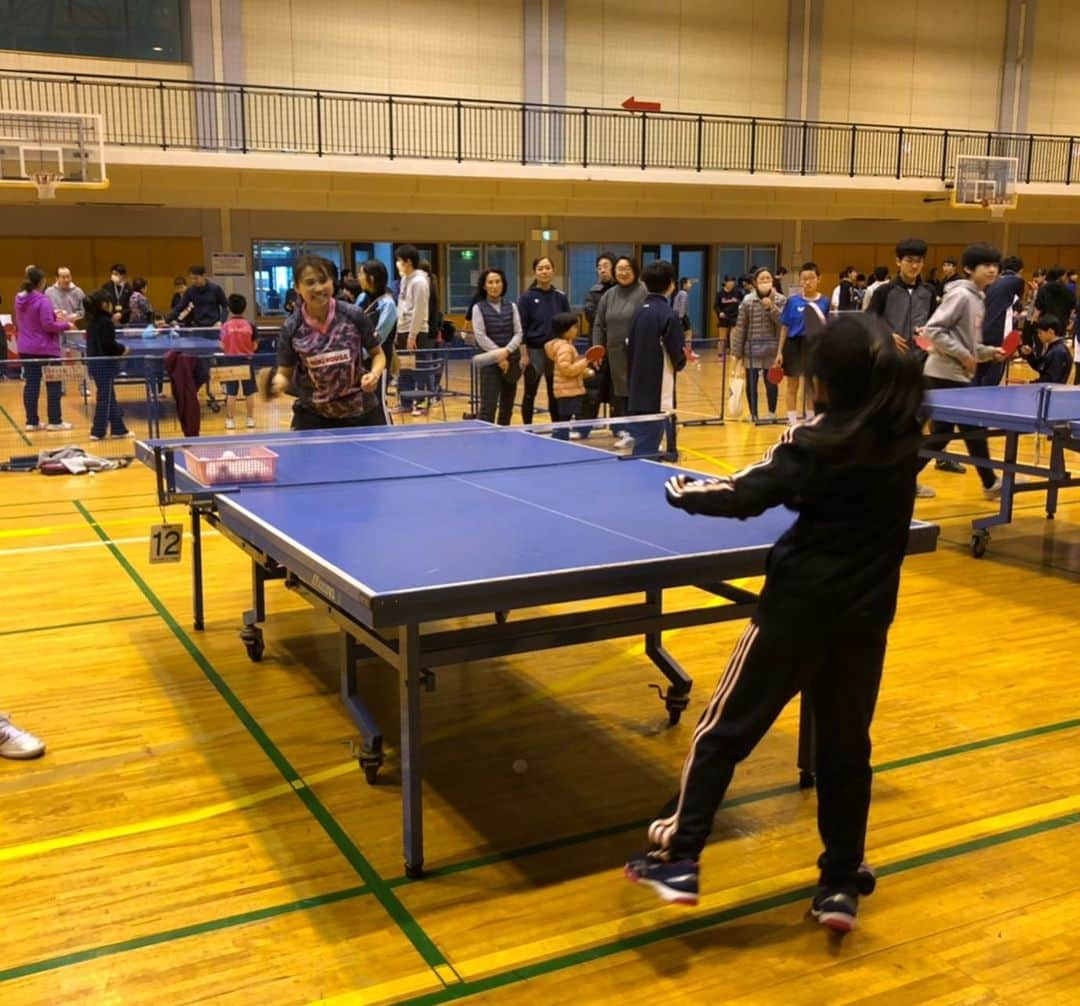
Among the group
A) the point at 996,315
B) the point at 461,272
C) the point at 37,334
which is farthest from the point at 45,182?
the point at 996,315

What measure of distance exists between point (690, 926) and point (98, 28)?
20.0 m

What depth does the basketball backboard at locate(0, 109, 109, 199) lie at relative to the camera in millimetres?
15906

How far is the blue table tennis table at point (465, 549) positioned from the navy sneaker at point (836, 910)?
0.84 metres

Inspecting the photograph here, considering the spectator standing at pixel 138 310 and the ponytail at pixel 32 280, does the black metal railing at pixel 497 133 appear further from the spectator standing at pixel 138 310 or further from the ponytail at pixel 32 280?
the ponytail at pixel 32 280

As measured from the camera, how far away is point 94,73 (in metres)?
19.1

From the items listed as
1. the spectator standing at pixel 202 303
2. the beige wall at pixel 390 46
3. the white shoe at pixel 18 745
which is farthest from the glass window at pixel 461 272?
the white shoe at pixel 18 745

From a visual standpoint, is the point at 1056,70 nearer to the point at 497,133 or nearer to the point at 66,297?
the point at 497,133

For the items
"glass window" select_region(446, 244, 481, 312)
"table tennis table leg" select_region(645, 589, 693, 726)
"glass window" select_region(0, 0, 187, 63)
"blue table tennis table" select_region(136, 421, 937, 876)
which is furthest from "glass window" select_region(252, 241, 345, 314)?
"table tennis table leg" select_region(645, 589, 693, 726)

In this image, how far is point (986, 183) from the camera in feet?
77.9

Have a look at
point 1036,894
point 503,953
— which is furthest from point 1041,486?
point 503,953

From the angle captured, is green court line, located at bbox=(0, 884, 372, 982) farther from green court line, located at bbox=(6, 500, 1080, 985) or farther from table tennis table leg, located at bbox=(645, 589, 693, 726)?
table tennis table leg, located at bbox=(645, 589, 693, 726)

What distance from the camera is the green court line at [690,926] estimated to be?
267 centimetres

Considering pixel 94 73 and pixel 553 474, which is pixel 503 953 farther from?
pixel 94 73

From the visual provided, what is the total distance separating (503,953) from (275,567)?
252cm
